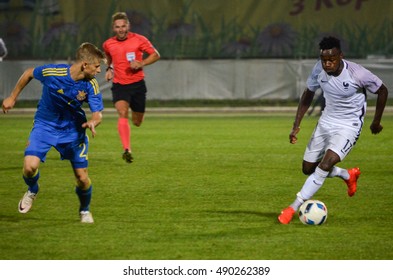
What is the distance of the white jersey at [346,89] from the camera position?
35.3 ft

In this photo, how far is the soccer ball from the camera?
10220mm

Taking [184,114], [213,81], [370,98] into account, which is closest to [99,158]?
[184,114]

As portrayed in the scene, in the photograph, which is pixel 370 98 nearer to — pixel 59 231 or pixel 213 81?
pixel 213 81

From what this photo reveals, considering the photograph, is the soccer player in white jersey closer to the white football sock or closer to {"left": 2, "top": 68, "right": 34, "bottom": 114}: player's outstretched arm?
the white football sock

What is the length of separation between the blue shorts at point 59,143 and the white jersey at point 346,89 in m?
2.62

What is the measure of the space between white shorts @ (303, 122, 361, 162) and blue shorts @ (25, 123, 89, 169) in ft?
8.39

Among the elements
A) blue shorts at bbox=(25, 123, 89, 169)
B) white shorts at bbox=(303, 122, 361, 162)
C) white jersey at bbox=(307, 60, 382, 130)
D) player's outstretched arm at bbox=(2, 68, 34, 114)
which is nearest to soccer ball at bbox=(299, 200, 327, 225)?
white shorts at bbox=(303, 122, 361, 162)

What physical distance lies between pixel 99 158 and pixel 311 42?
14.5 metres

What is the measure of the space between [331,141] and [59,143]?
285 cm

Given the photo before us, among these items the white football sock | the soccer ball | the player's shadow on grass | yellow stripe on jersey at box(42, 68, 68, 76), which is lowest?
the player's shadow on grass

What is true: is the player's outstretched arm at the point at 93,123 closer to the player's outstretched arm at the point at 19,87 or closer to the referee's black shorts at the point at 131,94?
the player's outstretched arm at the point at 19,87

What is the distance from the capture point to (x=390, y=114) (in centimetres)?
2731

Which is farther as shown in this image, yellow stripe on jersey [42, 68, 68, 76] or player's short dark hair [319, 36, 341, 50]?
player's short dark hair [319, 36, 341, 50]

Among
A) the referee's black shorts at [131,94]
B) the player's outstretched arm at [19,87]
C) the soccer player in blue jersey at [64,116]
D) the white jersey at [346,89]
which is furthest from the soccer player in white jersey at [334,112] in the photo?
the referee's black shorts at [131,94]
